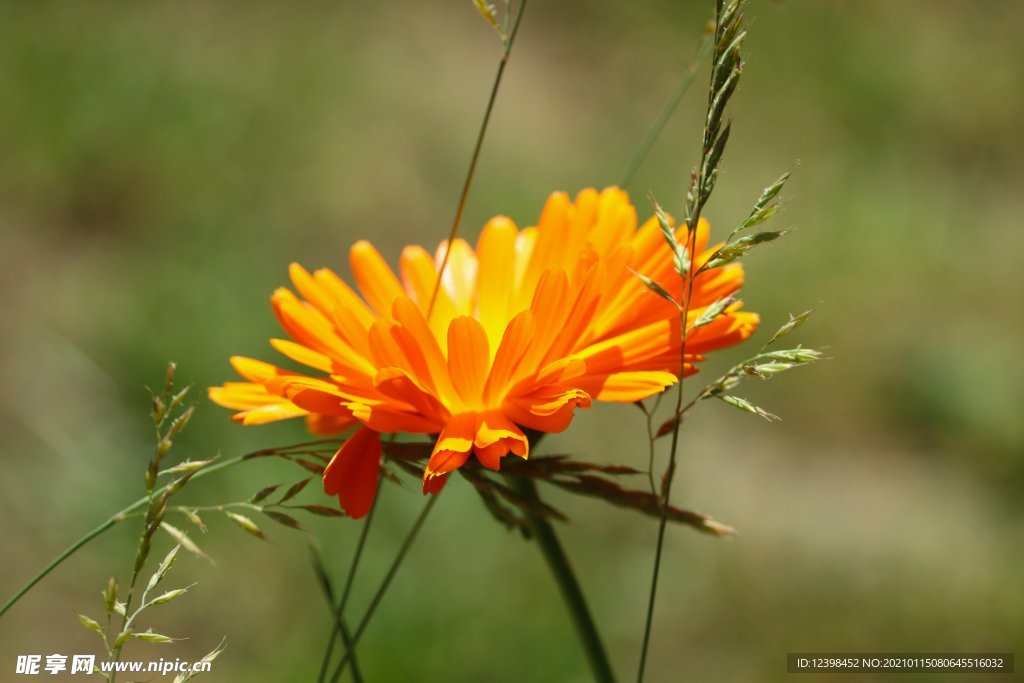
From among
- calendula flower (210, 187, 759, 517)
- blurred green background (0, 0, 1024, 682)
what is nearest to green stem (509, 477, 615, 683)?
calendula flower (210, 187, 759, 517)

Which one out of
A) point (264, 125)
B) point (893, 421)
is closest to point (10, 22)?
point (264, 125)

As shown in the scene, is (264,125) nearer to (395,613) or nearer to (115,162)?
(115,162)

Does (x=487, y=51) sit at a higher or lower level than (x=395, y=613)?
higher

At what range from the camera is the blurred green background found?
2.14 m

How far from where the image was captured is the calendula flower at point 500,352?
2.63 ft

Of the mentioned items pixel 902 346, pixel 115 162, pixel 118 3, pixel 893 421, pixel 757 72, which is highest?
pixel 118 3

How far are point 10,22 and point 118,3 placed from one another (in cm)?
41

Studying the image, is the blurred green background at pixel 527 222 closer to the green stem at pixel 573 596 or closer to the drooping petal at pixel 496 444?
the green stem at pixel 573 596

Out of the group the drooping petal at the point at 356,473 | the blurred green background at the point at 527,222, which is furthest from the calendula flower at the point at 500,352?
the blurred green background at the point at 527,222

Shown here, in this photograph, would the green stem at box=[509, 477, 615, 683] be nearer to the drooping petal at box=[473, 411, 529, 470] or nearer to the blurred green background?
the drooping petal at box=[473, 411, 529, 470]

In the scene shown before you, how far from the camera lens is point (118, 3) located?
11.9 feet

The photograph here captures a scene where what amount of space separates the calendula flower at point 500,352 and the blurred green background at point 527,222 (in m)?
1.10

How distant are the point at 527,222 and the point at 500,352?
2248mm

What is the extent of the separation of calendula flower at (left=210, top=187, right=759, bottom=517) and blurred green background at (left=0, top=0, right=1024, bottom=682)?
43.1 inches
